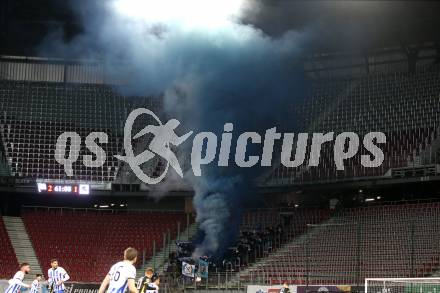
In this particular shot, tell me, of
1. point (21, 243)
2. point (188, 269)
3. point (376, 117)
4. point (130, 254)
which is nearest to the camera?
point (130, 254)

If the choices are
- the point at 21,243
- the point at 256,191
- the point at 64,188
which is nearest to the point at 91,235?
the point at 64,188

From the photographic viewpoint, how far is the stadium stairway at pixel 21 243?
1642 inches

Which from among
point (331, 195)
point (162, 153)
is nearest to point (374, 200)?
point (331, 195)

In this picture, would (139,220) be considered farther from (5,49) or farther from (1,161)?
(5,49)

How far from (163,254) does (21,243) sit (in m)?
8.33

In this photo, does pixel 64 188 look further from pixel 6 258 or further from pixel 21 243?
pixel 6 258

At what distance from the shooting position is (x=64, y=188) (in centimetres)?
4303

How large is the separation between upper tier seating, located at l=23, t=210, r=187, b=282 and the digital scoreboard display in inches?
106

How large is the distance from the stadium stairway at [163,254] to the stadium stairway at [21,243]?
232 inches

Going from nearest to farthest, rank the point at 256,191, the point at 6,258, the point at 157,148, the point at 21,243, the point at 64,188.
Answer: the point at 6,258
the point at 256,191
the point at 64,188
the point at 21,243
the point at 157,148

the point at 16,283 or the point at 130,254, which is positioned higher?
the point at 130,254

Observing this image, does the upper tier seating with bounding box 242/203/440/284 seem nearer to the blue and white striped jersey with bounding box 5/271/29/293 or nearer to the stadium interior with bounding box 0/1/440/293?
the stadium interior with bounding box 0/1/440/293

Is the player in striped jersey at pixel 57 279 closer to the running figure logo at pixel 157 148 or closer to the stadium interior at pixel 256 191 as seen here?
the stadium interior at pixel 256 191

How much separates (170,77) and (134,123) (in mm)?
4590
